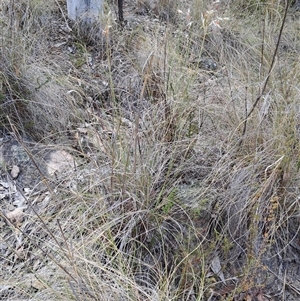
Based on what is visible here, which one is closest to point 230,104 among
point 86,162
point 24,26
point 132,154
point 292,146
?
point 292,146

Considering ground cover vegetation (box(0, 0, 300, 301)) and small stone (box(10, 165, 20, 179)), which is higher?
ground cover vegetation (box(0, 0, 300, 301))

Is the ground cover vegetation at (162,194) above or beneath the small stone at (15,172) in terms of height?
above

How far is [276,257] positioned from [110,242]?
771 mm

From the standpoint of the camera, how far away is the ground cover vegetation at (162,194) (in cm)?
158

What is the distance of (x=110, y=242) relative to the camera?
5.25ft

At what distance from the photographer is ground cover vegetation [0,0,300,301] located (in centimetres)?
158

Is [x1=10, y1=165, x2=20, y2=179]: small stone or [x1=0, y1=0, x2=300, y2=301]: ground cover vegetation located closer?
[x1=0, y1=0, x2=300, y2=301]: ground cover vegetation

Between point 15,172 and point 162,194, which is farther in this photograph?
point 15,172

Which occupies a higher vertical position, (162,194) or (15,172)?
(162,194)

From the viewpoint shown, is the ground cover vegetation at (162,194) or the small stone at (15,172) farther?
the small stone at (15,172)

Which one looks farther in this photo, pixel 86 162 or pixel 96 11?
pixel 96 11

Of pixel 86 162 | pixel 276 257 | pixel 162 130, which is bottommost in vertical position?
pixel 276 257

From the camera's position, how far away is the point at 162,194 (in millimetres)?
1866

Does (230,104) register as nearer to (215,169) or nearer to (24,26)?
(215,169)
